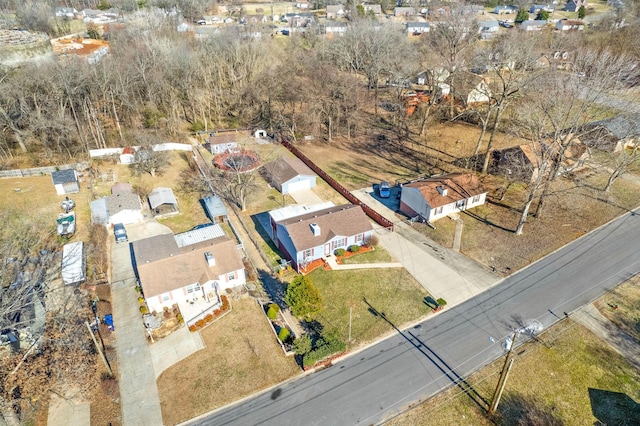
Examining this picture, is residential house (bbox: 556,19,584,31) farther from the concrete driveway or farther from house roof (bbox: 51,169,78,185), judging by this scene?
the concrete driveway

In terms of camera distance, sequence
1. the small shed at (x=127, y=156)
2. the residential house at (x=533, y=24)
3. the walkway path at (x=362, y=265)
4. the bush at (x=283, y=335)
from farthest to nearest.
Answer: the residential house at (x=533, y=24), the small shed at (x=127, y=156), the walkway path at (x=362, y=265), the bush at (x=283, y=335)

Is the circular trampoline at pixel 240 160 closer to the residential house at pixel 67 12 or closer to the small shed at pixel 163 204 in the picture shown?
the small shed at pixel 163 204

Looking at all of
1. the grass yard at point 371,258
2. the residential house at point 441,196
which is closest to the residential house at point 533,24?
the residential house at point 441,196

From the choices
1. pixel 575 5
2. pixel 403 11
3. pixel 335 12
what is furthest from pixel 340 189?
pixel 575 5

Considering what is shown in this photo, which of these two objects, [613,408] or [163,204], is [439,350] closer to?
[613,408]

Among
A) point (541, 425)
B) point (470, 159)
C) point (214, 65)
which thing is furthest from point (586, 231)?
point (214, 65)

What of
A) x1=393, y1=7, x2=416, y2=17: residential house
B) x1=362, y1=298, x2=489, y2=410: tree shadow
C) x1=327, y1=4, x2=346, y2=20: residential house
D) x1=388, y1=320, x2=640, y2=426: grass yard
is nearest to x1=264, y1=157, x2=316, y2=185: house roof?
x1=362, y1=298, x2=489, y2=410: tree shadow
